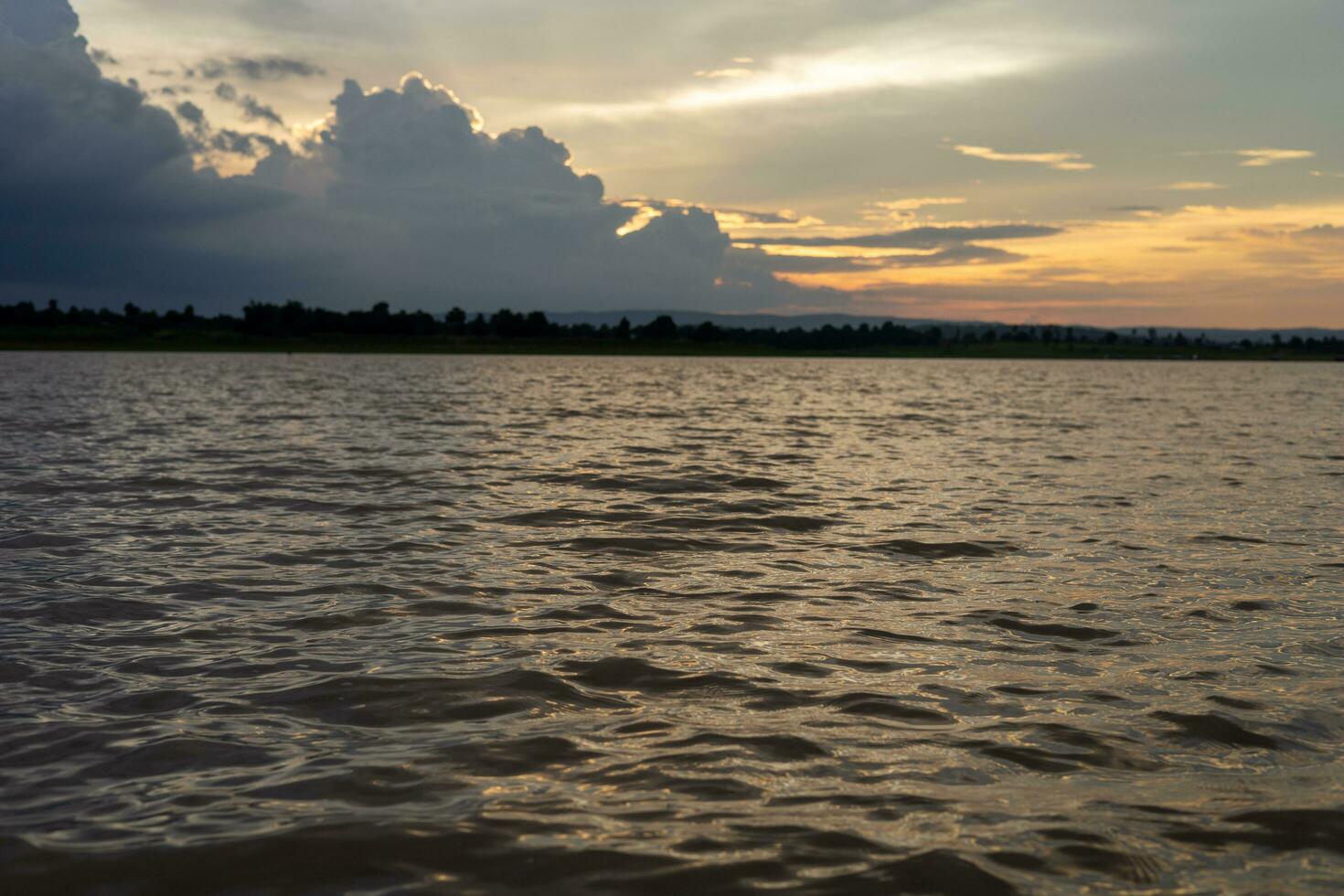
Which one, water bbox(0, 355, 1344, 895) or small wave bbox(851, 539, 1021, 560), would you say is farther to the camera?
small wave bbox(851, 539, 1021, 560)

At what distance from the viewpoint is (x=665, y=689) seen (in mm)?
8734

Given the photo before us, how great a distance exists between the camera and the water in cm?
580

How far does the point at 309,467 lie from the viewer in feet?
83.7

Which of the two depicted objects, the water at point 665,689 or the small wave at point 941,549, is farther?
the small wave at point 941,549

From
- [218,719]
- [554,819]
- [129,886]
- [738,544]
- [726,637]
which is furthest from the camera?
[738,544]

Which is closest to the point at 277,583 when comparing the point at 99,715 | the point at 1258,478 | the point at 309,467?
the point at 99,715

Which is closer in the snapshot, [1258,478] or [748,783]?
[748,783]

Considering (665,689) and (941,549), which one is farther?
(941,549)

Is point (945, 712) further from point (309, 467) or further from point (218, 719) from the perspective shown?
point (309, 467)

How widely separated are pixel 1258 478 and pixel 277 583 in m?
22.6

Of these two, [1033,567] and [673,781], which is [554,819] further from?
[1033,567]

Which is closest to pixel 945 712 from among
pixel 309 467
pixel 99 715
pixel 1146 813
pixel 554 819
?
pixel 1146 813

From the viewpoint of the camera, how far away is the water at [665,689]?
580 centimetres

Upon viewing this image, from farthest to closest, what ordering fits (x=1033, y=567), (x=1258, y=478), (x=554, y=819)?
(x=1258, y=478) → (x=1033, y=567) → (x=554, y=819)
